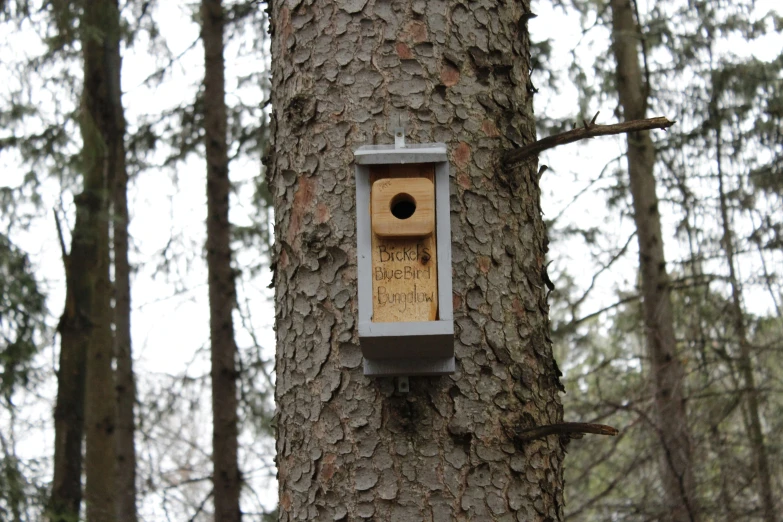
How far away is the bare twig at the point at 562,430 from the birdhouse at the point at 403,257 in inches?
9.2

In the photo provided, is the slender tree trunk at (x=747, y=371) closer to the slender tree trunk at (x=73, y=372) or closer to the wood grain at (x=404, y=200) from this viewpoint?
the wood grain at (x=404, y=200)

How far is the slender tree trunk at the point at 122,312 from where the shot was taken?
755 cm

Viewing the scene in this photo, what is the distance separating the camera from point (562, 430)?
1.95 meters

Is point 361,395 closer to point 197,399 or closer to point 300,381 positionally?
point 300,381

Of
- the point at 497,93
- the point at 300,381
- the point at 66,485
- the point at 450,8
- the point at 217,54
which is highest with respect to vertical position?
the point at 217,54

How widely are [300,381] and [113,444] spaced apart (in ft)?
17.2

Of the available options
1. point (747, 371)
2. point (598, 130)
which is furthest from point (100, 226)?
point (598, 130)

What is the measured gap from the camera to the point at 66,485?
776 centimetres

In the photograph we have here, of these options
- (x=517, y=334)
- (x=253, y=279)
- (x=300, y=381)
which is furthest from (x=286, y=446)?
(x=253, y=279)

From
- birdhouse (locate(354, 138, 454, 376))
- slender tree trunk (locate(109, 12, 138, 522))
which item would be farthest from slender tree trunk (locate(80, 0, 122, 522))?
birdhouse (locate(354, 138, 454, 376))

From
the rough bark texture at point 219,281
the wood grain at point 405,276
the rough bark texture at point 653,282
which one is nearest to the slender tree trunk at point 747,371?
the rough bark texture at point 653,282

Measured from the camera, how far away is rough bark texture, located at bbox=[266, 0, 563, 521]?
6.52 feet

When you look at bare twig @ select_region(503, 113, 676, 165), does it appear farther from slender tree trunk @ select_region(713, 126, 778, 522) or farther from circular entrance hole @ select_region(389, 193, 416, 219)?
slender tree trunk @ select_region(713, 126, 778, 522)

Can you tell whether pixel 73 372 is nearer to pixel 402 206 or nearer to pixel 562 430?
pixel 402 206
